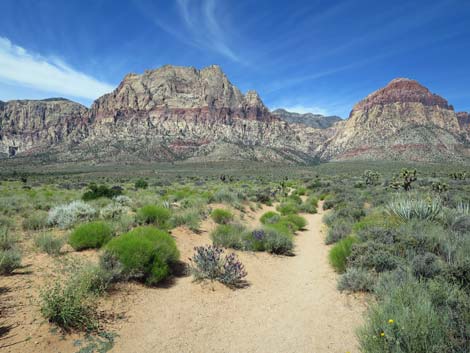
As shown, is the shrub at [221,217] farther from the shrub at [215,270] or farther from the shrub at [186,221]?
the shrub at [215,270]

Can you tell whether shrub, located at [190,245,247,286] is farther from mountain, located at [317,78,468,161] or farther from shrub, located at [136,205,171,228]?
mountain, located at [317,78,468,161]

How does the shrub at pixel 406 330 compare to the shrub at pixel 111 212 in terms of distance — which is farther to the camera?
the shrub at pixel 111 212

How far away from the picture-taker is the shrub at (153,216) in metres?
10.5

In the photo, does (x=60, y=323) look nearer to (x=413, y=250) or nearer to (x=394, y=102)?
(x=413, y=250)

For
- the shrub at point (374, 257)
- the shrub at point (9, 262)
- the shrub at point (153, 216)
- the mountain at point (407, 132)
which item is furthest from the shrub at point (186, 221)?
the mountain at point (407, 132)

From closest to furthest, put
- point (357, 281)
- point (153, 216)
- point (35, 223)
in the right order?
point (357, 281) → point (35, 223) → point (153, 216)

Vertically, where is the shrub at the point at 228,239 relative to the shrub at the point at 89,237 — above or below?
below

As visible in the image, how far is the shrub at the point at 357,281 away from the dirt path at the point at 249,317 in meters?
0.23

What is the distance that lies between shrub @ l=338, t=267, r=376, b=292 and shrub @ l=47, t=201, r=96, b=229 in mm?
8970

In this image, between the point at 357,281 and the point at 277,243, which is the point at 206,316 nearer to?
the point at 357,281

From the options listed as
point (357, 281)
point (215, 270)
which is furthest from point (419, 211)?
point (215, 270)

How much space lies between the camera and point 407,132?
13525 cm

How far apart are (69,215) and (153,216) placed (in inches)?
117

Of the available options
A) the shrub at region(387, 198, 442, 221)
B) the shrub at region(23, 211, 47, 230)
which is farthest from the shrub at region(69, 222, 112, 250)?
the shrub at region(387, 198, 442, 221)
